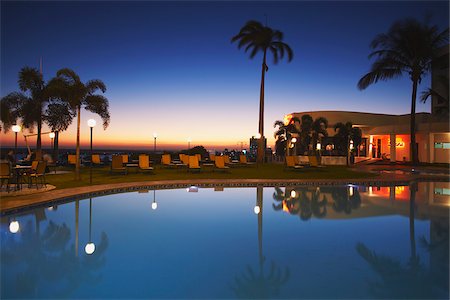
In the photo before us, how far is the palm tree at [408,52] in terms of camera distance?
21.5 m

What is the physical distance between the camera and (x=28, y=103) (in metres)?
18.6

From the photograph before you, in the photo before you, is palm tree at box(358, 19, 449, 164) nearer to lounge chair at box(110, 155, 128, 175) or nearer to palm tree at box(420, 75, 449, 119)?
palm tree at box(420, 75, 449, 119)

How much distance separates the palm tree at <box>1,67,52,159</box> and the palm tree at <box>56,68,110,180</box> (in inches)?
211

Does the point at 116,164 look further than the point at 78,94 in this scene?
Yes

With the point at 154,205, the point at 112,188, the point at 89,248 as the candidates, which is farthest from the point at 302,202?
the point at 89,248

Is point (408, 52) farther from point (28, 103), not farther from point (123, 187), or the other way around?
point (28, 103)

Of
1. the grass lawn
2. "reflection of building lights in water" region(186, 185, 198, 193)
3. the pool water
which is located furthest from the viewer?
the grass lawn

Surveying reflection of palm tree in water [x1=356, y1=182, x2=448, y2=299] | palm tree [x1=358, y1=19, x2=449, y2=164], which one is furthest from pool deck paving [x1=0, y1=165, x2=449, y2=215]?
palm tree [x1=358, y1=19, x2=449, y2=164]

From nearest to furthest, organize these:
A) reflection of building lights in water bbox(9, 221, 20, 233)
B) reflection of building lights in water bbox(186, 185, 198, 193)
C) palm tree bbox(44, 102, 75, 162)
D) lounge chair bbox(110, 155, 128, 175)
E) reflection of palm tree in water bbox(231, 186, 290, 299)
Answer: reflection of palm tree in water bbox(231, 186, 290, 299)
reflection of building lights in water bbox(9, 221, 20, 233)
reflection of building lights in water bbox(186, 185, 198, 193)
lounge chair bbox(110, 155, 128, 175)
palm tree bbox(44, 102, 75, 162)

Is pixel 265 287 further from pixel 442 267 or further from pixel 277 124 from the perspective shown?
pixel 277 124

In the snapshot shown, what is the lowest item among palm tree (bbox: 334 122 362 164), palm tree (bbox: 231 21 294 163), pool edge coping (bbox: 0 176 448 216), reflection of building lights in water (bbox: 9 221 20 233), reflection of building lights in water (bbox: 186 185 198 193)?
reflection of building lights in water (bbox: 9 221 20 233)

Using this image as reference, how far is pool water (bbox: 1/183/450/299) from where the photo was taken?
3820 millimetres

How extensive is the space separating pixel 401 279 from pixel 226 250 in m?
2.49

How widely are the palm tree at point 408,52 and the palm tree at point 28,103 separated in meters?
21.0
